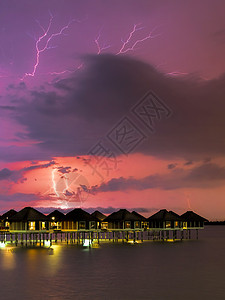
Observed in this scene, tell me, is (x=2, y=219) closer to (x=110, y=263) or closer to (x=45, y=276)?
(x=110, y=263)

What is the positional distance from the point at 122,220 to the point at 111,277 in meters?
43.7

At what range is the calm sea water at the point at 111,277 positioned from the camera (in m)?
40.7

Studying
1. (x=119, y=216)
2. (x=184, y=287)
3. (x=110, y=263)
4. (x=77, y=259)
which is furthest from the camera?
(x=119, y=216)

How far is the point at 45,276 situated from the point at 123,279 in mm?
8896

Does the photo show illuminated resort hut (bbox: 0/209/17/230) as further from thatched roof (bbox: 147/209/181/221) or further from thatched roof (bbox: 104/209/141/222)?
thatched roof (bbox: 147/209/181/221)

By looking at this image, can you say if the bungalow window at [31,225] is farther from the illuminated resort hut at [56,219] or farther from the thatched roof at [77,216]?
the thatched roof at [77,216]

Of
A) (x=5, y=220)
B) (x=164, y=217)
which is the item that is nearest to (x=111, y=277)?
(x=5, y=220)

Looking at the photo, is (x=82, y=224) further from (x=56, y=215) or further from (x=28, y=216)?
(x=28, y=216)

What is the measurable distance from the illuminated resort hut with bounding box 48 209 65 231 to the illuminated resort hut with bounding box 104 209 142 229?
32.5 feet

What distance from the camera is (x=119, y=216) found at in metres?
95.9

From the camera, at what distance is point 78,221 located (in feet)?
291

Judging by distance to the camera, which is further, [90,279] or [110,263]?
[110,263]

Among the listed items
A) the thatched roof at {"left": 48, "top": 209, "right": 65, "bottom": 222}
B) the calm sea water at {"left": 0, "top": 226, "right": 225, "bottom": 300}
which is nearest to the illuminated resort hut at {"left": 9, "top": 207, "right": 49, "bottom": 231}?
the thatched roof at {"left": 48, "top": 209, "right": 65, "bottom": 222}

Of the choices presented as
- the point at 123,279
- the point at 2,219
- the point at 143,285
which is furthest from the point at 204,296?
the point at 2,219
